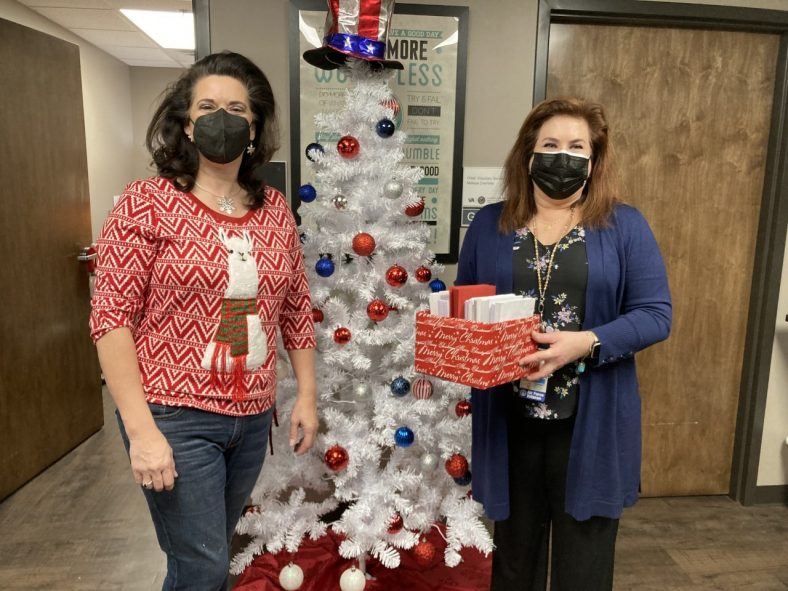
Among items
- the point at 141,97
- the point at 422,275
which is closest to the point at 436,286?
the point at 422,275

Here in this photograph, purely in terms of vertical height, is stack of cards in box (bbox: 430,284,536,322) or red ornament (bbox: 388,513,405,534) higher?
stack of cards in box (bbox: 430,284,536,322)

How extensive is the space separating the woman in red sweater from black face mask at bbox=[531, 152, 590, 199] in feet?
2.01

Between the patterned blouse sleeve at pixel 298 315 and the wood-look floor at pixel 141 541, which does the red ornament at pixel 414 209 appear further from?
the wood-look floor at pixel 141 541

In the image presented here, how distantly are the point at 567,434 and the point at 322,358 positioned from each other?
31.6 inches

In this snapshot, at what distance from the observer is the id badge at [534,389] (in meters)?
1.34

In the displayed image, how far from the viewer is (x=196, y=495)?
→ 3.96 ft

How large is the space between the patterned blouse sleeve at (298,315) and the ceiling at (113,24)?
2.94 m

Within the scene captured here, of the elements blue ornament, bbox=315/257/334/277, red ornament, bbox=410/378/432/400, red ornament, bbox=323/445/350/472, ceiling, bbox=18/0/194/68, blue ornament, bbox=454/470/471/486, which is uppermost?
ceiling, bbox=18/0/194/68

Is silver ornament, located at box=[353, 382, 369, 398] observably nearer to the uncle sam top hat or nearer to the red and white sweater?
the red and white sweater

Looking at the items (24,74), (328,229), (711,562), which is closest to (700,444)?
(711,562)

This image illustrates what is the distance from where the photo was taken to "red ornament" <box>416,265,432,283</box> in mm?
1834

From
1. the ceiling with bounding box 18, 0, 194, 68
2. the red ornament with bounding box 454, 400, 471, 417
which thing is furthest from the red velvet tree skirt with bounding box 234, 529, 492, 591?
the ceiling with bounding box 18, 0, 194, 68

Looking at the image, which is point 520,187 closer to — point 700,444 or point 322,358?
point 322,358

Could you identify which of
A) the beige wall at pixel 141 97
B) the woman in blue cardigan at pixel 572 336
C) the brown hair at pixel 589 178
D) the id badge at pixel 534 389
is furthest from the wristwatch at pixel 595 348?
the beige wall at pixel 141 97
